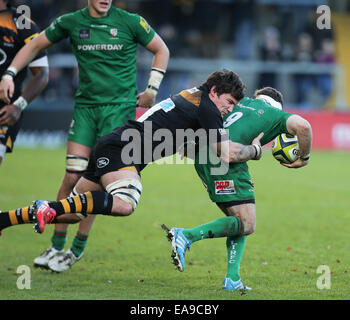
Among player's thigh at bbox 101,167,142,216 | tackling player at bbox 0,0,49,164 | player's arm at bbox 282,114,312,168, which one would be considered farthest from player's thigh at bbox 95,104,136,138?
player's arm at bbox 282,114,312,168

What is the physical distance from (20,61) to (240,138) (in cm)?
248

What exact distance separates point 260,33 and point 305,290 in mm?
22754

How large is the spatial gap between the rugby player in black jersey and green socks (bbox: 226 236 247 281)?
2.66ft

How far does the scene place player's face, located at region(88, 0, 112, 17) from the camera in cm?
729

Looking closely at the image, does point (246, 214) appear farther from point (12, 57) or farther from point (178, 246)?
point (12, 57)

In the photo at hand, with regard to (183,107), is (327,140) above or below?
above

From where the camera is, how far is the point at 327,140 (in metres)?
22.3

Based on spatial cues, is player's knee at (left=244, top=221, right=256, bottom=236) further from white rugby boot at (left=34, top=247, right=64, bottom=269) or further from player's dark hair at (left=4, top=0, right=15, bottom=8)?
player's dark hair at (left=4, top=0, right=15, bottom=8)

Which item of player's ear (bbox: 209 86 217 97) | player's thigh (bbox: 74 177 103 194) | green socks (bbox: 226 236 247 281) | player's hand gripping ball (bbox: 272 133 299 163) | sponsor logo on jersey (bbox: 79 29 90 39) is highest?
sponsor logo on jersey (bbox: 79 29 90 39)
